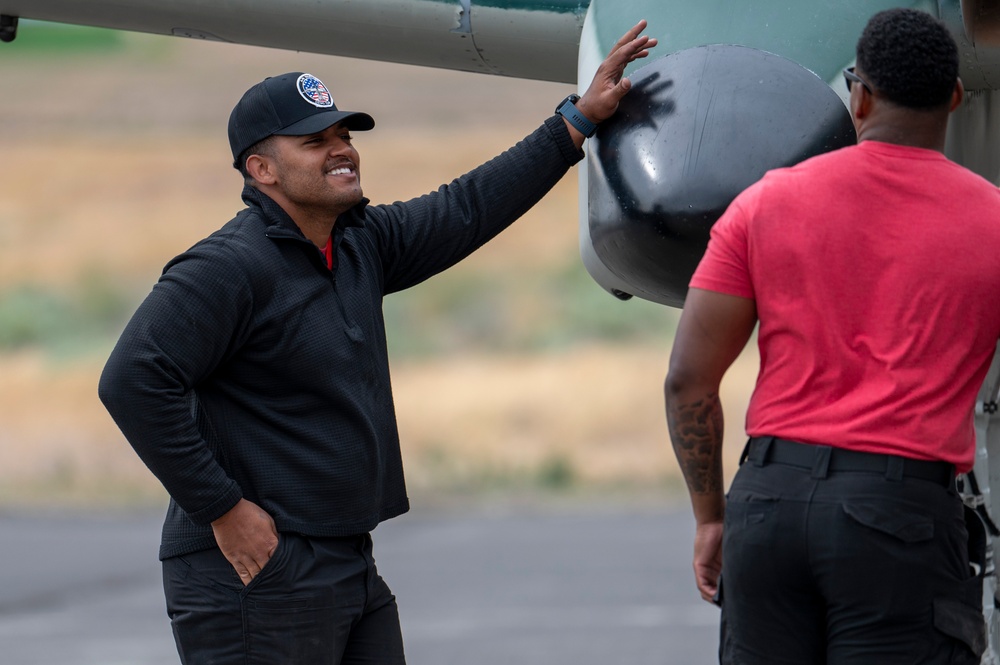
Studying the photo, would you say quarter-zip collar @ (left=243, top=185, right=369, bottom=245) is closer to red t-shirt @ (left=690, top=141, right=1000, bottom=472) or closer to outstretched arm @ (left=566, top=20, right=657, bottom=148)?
outstretched arm @ (left=566, top=20, right=657, bottom=148)

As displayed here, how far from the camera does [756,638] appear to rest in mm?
2760

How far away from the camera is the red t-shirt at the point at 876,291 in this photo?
8.80 ft

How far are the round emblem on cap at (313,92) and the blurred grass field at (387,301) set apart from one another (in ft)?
33.5

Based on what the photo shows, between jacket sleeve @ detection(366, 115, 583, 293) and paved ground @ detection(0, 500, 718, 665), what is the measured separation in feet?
21.2

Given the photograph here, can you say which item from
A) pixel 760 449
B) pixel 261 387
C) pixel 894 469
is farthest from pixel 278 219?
pixel 894 469

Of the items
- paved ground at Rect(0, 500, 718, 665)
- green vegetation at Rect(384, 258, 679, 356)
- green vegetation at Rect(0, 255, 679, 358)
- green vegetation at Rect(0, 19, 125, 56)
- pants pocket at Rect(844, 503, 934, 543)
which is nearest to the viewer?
pants pocket at Rect(844, 503, 934, 543)

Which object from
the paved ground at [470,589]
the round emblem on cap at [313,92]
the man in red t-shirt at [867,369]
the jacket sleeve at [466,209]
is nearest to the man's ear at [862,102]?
the man in red t-shirt at [867,369]

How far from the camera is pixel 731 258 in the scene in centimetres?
278

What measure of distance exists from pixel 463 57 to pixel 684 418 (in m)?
2.65

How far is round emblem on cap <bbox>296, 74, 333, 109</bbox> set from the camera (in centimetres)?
360

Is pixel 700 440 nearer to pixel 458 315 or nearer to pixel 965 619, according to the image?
pixel 965 619

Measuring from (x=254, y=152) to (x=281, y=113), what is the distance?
0.12m

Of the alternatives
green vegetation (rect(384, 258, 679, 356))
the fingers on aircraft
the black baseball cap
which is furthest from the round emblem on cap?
green vegetation (rect(384, 258, 679, 356))

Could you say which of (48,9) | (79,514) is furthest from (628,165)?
(79,514)
